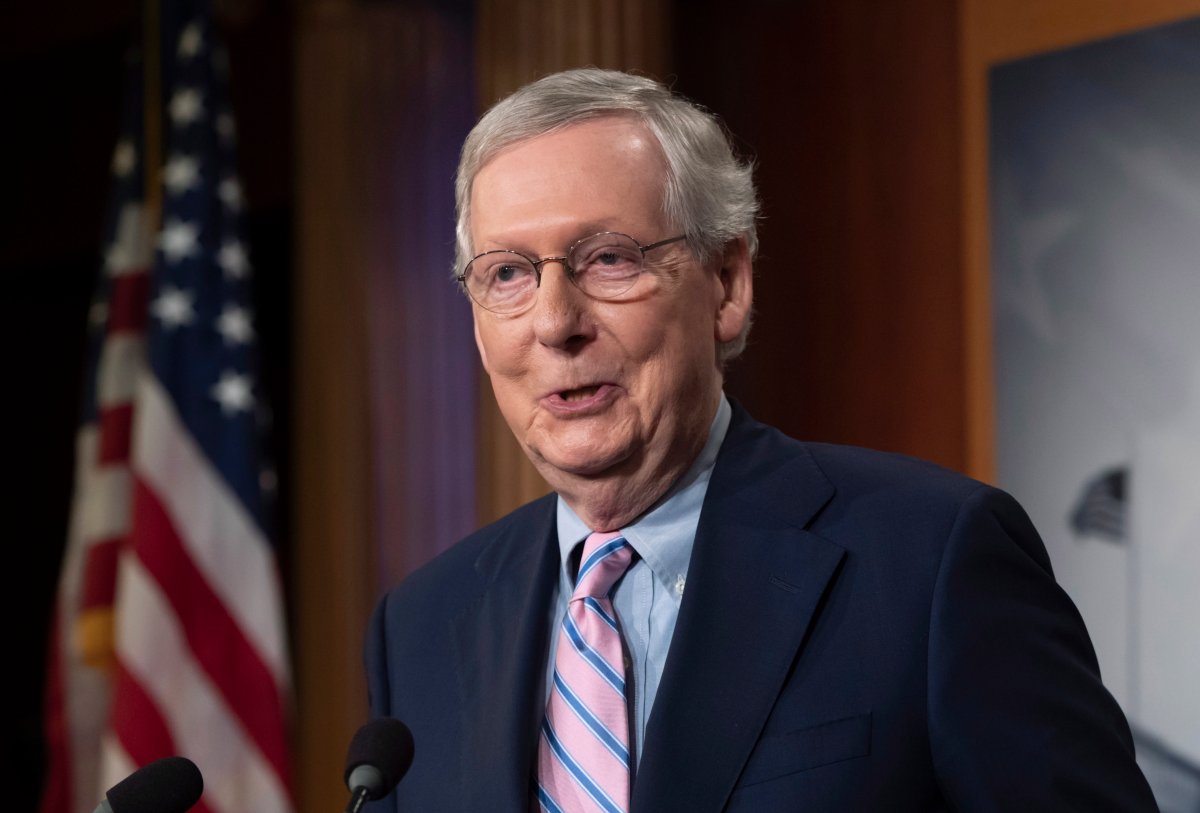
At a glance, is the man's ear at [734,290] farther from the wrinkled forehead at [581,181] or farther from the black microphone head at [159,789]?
the black microphone head at [159,789]

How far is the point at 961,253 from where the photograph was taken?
300cm

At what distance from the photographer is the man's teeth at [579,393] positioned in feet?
4.89

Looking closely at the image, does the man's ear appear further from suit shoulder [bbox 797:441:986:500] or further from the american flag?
the american flag

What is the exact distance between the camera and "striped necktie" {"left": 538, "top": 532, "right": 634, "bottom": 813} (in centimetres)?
143

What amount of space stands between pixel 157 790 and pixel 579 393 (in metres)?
0.61

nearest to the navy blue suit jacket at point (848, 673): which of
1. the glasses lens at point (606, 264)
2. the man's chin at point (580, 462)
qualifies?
the man's chin at point (580, 462)

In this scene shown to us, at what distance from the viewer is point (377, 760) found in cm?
116

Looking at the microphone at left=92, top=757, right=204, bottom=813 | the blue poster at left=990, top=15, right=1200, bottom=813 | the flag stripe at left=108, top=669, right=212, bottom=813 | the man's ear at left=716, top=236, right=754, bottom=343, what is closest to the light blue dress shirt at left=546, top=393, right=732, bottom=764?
the man's ear at left=716, top=236, right=754, bottom=343

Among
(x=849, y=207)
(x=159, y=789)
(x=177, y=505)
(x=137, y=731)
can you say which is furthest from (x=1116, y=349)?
(x=137, y=731)

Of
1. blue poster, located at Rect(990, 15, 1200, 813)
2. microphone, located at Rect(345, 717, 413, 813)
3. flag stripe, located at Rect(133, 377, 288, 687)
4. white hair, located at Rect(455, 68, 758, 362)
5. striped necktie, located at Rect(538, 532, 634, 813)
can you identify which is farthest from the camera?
flag stripe, located at Rect(133, 377, 288, 687)

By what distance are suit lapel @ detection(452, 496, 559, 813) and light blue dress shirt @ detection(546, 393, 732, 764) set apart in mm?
45

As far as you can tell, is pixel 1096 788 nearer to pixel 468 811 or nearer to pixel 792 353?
pixel 468 811

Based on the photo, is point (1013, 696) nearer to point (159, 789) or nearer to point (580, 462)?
point (580, 462)

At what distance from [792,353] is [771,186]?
435 millimetres
